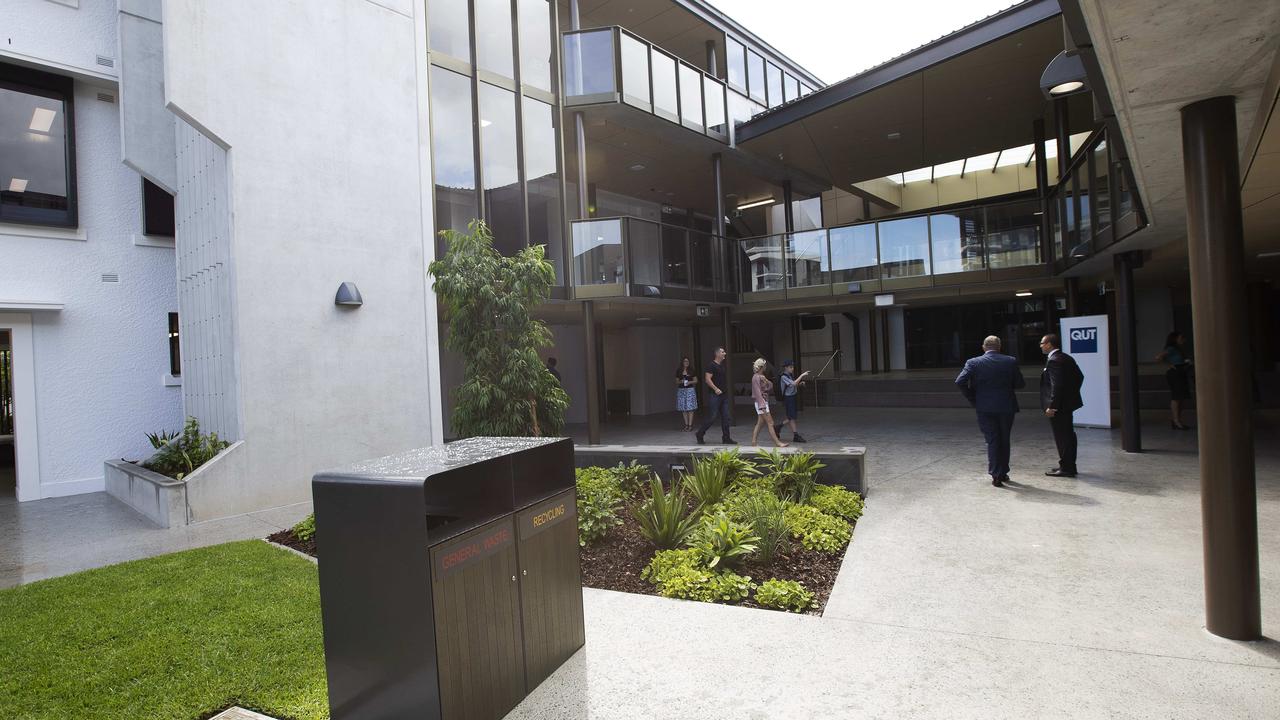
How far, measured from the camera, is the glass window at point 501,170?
1181 cm

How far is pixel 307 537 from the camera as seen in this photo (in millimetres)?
Answer: 6762

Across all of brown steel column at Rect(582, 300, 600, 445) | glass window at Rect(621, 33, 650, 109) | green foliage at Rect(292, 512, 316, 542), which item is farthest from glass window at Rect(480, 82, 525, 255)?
green foliage at Rect(292, 512, 316, 542)

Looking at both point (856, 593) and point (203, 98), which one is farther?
point (203, 98)

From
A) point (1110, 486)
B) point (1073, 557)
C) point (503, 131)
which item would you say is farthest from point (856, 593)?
point (503, 131)

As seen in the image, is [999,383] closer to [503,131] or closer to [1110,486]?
[1110,486]

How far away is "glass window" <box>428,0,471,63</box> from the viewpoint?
449 inches

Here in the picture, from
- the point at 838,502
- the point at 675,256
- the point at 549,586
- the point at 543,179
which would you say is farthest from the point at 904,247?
the point at 549,586

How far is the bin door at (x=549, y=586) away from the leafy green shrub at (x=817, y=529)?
2600 millimetres

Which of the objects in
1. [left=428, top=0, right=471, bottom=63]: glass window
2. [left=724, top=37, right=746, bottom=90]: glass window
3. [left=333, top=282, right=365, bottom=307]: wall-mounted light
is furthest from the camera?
[left=724, top=37, right=746, bottom=90]: glass window

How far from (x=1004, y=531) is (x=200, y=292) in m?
11.0

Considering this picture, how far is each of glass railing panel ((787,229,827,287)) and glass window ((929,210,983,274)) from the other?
2408 mm

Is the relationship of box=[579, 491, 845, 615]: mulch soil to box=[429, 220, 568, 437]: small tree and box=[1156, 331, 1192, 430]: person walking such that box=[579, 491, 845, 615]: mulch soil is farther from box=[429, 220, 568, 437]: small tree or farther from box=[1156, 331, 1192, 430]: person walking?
box=[1156, 331, 1192, 430]: person walking

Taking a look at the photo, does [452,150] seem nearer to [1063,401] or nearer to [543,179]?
[543,179]

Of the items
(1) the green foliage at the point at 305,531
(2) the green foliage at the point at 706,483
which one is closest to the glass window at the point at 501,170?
(1) the green foliage at the point at 305,531
